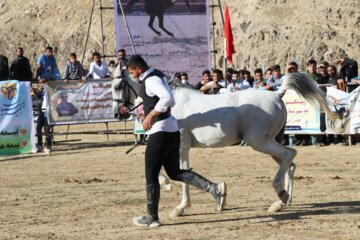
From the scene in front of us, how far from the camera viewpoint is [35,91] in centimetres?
2288

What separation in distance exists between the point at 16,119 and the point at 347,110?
25.0ft

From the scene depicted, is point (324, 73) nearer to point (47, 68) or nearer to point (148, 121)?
point (47, 68)

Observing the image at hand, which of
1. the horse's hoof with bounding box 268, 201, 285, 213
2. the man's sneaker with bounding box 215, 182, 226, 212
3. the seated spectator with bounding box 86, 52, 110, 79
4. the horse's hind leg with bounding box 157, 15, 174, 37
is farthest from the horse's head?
the horse's hind leg with bounding box 157, 15, 174, 37

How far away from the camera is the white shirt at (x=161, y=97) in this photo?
1003 cm

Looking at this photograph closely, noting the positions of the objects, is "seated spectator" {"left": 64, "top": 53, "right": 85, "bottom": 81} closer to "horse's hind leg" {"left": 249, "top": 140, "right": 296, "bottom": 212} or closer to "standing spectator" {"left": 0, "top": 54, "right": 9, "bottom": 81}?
"standing spectator" {"left": 0, "top": 54, "right": 9, "bottom": 81}

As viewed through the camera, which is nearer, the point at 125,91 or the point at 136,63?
the point at 136,63

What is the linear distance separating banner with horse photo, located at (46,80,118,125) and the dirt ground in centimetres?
207

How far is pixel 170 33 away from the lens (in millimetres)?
25828

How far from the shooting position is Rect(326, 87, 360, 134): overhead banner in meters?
19.8

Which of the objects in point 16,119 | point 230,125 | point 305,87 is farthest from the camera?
point 16,119

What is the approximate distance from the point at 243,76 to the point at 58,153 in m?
5.19

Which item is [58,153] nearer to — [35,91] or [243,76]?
[35,91]

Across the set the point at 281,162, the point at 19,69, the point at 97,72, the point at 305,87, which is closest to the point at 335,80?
the point at 97,72

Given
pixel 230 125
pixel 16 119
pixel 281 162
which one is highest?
pixel 230 125
